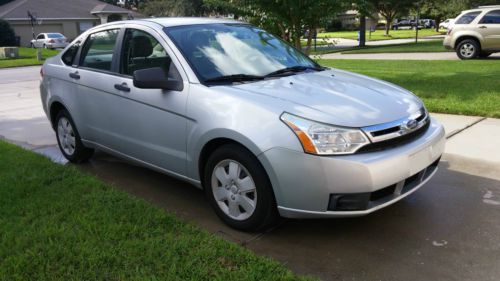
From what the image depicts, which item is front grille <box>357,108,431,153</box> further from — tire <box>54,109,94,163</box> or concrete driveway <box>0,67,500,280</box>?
tire <box>54,109,94,163</box>

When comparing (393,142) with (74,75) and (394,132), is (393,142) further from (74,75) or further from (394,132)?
(74,75)

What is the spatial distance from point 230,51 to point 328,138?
1475mm

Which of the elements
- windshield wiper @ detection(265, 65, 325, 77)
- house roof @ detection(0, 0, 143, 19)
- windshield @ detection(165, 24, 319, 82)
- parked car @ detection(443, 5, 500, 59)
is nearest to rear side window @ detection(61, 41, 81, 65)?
windshield @ detection(165, 24, 319, 82)

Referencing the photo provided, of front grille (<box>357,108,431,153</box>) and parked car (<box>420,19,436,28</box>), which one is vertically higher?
parked car (<box>420,19,436,28</box>)

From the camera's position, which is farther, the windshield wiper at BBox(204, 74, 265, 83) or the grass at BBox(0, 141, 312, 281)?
the windshield wiper at BBox(204, 74, 265, 83)

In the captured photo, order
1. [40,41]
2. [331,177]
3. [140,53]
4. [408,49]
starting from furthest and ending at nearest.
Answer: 1. [40,41]
2. [408,49]
3. [140,53]
4. [331,177]

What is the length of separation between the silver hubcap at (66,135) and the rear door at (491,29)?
1378 centimetres

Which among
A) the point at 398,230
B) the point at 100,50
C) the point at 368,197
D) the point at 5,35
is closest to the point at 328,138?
the point at 368,197

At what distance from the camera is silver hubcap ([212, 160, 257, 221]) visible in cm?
345

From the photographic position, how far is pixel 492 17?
1506 centimetres

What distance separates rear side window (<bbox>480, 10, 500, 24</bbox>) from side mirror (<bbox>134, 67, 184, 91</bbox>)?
14212 mm

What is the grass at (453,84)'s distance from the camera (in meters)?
7.38

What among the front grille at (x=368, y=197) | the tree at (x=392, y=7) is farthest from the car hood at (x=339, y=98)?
the tree at (x=392, y=7)

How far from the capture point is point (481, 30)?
1499cm
